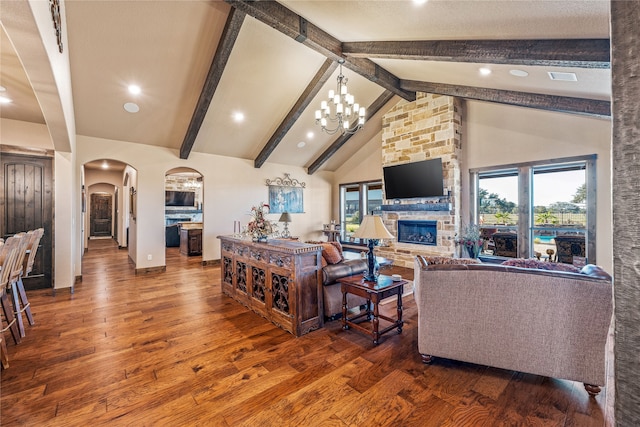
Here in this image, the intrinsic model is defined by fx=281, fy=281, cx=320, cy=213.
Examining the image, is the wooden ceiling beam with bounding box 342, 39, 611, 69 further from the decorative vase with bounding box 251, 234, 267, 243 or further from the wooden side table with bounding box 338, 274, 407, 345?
the decorative vase with bounding box 251, 234, 267, 243

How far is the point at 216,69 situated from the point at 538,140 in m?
5.61

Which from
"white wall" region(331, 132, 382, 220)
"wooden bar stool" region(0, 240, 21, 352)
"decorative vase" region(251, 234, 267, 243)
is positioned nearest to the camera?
→ "wooden bar stool" region(0, 240, 21, 352)

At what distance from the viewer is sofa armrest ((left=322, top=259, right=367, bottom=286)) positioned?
3.15 m

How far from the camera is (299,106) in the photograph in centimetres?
570

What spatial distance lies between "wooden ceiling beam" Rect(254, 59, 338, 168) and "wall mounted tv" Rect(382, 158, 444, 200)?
2478 mm

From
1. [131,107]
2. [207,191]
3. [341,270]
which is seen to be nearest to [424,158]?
[341,270]

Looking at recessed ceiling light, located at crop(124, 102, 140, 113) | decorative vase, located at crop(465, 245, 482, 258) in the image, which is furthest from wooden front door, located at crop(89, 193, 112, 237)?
decorative vase, located at crop(465, 245, 482, 258)

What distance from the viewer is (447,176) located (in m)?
5.82

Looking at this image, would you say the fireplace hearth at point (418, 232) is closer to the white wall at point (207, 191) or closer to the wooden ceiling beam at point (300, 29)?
the white wall at point (207, 191)

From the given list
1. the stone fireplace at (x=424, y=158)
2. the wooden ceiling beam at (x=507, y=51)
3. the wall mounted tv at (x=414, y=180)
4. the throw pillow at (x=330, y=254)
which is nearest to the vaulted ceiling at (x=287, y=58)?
the wooden ceiling beam at (x=507, y=51)

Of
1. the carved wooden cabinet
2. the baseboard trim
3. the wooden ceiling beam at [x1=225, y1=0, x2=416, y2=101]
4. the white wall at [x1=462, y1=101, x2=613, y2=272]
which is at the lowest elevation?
the baseboard trim

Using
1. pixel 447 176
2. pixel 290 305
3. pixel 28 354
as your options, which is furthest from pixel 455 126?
pixel 28 354

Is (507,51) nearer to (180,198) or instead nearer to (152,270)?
(152,270)

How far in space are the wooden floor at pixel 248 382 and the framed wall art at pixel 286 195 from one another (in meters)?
4.86
